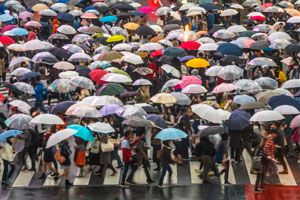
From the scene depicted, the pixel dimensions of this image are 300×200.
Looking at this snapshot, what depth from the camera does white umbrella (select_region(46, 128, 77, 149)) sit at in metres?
20.3

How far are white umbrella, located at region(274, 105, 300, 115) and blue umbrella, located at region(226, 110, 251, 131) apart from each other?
101 cm

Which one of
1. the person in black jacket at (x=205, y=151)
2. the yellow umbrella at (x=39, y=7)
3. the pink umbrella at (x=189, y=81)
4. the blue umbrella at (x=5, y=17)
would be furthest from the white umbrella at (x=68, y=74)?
the yellow umbrella at (x=39, y=7)

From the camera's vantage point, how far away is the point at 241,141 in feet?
74.9

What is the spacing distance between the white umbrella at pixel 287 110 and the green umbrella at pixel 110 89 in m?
5.14

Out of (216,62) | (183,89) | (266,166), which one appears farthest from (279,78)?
→ (266,166)

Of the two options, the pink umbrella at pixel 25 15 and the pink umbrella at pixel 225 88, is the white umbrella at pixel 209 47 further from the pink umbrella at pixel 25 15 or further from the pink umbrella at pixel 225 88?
the pink umbrella at pixel 25 15

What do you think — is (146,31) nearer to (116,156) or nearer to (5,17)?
(5,17)

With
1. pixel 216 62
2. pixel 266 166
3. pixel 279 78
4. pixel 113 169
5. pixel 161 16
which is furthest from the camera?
pixel 161 16

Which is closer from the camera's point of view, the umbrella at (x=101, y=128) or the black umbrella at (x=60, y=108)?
the umbrella at (x=101, y=128)

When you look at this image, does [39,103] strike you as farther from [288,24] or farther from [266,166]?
[288,24]

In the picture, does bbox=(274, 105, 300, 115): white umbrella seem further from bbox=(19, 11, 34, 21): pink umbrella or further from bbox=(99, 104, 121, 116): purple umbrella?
bbox=(19, 11, 34, 21): pink umbrella

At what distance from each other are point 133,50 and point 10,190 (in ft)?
38.8

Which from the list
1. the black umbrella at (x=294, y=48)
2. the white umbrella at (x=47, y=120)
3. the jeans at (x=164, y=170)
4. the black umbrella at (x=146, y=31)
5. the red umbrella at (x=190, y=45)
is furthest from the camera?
the black umbrella at (x=146, y=31)

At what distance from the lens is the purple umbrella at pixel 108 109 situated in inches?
A: 886
